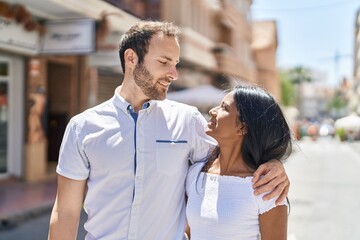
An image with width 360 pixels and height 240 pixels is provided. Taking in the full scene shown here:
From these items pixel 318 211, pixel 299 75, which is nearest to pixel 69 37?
pixel 318 211

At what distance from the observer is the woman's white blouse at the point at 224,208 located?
6.19ft

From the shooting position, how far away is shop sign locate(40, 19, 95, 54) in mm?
9461

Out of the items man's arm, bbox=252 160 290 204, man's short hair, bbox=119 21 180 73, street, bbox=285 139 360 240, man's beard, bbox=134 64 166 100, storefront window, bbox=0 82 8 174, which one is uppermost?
man's short hair, bbox=119 21 180 73

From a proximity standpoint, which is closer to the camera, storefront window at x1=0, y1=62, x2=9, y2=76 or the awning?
storefront window at x1=0, y1=62, x2=9, y2=76

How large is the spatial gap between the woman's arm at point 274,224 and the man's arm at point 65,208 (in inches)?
30.0

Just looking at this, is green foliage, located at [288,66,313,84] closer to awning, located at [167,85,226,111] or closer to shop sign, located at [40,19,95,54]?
awning, located at [167,85,226,111]

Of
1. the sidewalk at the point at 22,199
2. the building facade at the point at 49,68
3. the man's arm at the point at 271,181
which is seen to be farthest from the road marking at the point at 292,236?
the man's arm at the point at 271,181

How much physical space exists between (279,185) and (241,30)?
93.7ft

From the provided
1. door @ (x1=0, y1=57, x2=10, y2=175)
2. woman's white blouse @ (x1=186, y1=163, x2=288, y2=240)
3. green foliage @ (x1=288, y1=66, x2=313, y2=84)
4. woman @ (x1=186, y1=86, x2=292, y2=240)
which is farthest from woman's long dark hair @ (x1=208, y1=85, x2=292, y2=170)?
green foliage @ (x1=288, y1=66, x2=313, y2=84)

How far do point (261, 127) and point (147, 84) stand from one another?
53cm

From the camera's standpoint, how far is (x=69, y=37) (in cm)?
978

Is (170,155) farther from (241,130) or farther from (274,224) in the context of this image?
(274,224)

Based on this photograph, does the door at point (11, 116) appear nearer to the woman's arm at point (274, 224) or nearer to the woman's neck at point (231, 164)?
the woman's neck at point (231, 164)

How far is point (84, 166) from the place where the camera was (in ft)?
6.51
